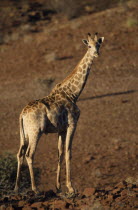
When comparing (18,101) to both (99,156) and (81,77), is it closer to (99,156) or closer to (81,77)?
(99,156)

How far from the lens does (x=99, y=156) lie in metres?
17.6

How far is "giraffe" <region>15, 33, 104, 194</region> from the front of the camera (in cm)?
1025

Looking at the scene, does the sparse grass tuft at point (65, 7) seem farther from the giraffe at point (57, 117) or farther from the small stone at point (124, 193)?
the small stone at point (124, 193)

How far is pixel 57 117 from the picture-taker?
34.5 ft

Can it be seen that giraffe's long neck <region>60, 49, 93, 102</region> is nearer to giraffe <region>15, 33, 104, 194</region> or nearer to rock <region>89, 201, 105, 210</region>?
giraffe <region>15, 33, 104, 194</region>

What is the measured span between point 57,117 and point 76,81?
47.0 inches

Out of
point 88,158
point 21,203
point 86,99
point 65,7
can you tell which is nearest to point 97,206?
point 21,203

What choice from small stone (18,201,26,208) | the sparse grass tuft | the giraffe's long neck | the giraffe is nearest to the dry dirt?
small stone (18,201,26,208)

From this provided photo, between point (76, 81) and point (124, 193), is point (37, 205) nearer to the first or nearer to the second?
point (124, 193)

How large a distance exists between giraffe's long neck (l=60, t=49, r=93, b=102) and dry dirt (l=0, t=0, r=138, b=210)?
7.62 ft

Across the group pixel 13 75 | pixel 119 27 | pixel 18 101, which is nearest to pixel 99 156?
pixel 18 101

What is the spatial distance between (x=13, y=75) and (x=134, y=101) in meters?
7.32

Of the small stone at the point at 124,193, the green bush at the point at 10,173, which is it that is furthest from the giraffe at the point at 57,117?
the green bush at the point at 10,173

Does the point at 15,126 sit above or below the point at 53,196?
above
